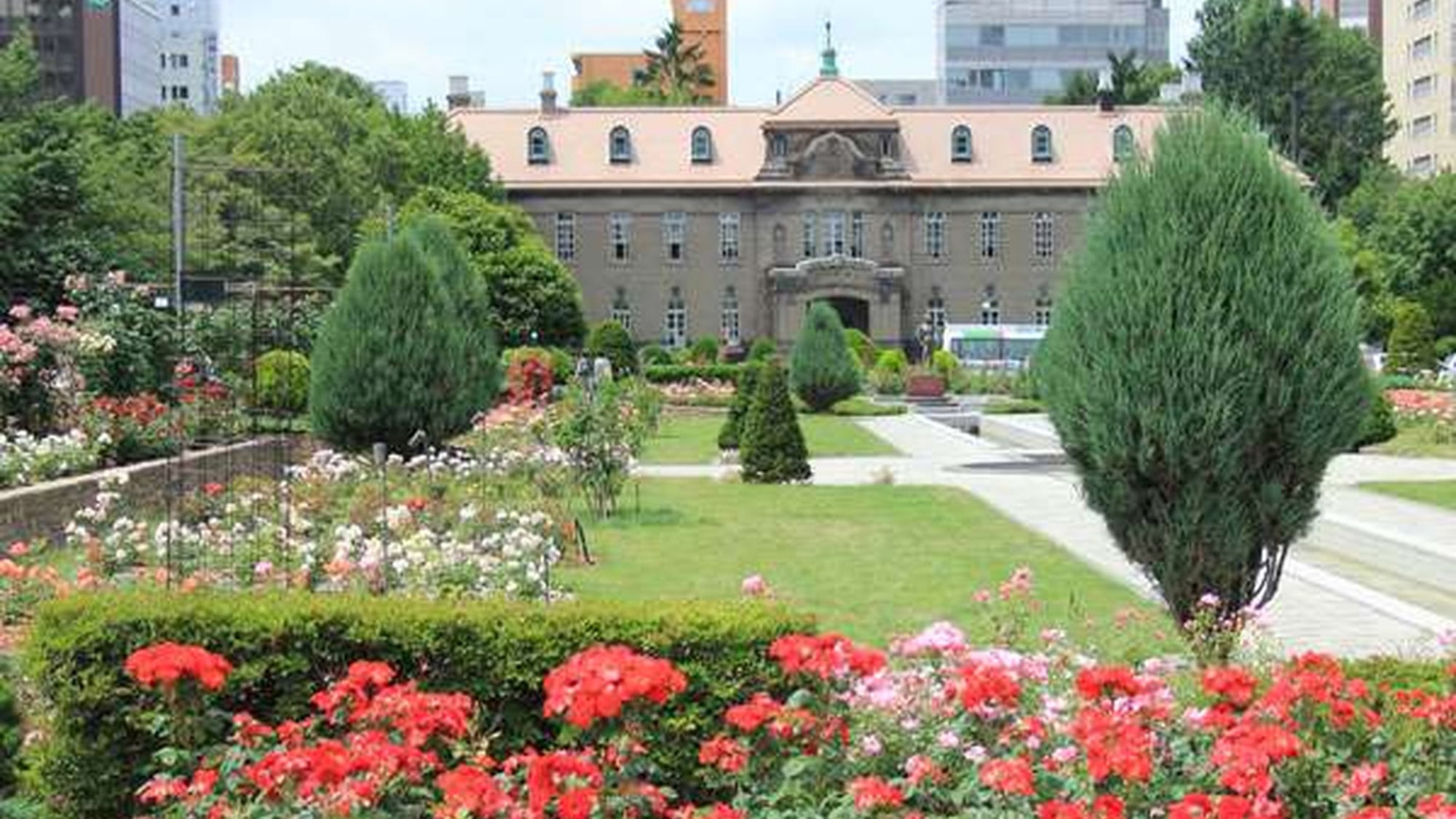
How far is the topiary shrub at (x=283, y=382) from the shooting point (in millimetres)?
25953

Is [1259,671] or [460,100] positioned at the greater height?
[460,100]

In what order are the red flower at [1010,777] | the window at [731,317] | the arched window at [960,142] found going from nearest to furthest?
the red flower at [1010,777]
the arched window at [960,142]
the window at [731,317]

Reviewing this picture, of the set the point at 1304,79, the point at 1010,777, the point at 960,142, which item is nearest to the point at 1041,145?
the point at 960,142

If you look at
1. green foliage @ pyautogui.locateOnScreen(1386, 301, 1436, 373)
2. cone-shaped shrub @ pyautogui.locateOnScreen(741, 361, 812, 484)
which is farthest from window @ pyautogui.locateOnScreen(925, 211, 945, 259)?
cone-shaped shrub @ pyautogui.locateOnScreen(741, 361, 812, 484)

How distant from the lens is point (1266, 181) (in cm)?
880

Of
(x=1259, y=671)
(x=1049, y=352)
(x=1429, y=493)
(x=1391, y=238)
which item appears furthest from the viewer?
(x=1391, y=238)

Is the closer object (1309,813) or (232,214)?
(1309,813)

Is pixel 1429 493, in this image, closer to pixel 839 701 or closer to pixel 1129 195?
pixel 1129 195

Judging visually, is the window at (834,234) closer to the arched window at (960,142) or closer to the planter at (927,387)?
the arched window at (960,142)

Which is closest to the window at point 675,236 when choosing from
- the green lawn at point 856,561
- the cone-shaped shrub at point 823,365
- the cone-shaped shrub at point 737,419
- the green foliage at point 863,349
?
the green foliage at point 863,349

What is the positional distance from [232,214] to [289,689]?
120 ft

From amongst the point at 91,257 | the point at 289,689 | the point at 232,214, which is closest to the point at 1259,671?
the point at 289,689

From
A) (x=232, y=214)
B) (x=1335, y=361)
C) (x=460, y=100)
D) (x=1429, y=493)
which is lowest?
(x=1429, y=493)

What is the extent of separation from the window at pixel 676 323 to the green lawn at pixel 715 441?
83.3 feet
